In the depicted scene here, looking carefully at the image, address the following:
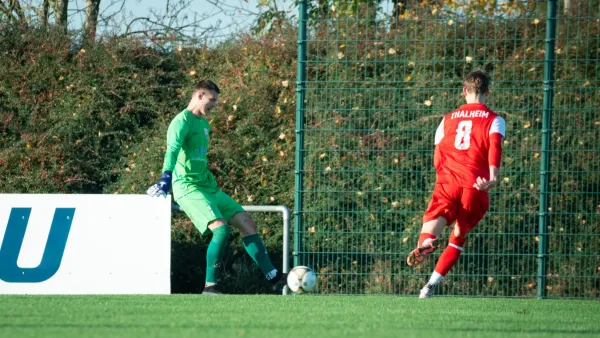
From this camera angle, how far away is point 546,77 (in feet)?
29.2

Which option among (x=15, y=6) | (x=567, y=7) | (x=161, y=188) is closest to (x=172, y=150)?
(x=161, y=188)

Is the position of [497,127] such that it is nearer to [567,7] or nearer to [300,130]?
[300,130]

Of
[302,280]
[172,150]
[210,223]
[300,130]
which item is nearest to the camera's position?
[302,280]

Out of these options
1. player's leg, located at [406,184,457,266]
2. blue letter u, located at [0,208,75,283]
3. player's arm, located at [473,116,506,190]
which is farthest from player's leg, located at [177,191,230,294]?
player's arm, located at [473,116,506,190]

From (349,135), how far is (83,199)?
2.95 metres

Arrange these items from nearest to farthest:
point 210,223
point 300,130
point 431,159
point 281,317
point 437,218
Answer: point 281,317, point 437,218, point 210,223, point 300,130, point 431,159

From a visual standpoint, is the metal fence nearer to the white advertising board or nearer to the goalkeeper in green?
the goalkeeper in green

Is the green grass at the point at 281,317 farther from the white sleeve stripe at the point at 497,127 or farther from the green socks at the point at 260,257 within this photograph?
the white sleeve stripe at the point at 497,127

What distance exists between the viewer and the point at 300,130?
30.0 ft

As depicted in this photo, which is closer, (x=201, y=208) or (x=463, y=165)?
(x=463, y=165)

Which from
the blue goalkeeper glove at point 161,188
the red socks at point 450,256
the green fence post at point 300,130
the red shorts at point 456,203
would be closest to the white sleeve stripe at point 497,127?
the red shorts at point 456,203

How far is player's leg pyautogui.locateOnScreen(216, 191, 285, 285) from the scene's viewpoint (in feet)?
28.0

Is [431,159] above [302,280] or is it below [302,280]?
above

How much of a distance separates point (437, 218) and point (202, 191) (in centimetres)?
236
